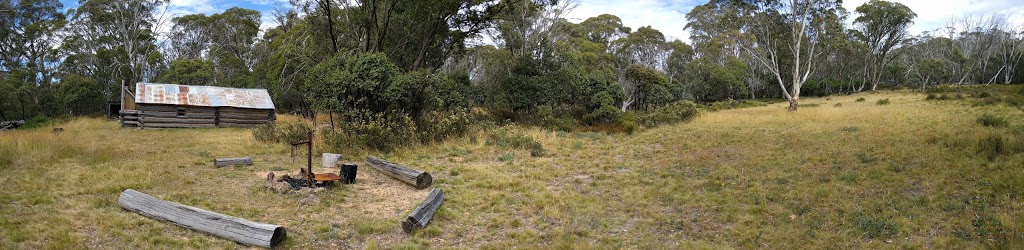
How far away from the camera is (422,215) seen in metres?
6.88

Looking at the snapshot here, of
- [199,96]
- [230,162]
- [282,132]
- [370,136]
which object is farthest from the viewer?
[199,96]

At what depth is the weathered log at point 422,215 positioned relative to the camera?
21.6ft

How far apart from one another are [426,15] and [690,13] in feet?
141

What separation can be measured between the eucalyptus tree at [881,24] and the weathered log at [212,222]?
54.6 meters

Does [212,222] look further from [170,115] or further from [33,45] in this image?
[33,45]

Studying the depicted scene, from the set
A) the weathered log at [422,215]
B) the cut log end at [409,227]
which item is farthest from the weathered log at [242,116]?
the cut log end at [409,227]

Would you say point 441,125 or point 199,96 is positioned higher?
point 199,96

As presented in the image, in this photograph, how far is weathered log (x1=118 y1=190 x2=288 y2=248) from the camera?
584cm

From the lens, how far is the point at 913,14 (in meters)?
46.2

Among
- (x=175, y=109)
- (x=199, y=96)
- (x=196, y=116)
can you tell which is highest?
(x=199, y=96)

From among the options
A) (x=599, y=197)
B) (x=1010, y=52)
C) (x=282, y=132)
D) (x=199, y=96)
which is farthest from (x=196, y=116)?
(x=1010, y=52)

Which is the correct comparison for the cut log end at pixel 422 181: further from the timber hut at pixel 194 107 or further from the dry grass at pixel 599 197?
the timber hut at pixel 194 107

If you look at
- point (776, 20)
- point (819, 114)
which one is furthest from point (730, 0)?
point (819, 114)

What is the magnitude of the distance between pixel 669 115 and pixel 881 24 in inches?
1508
